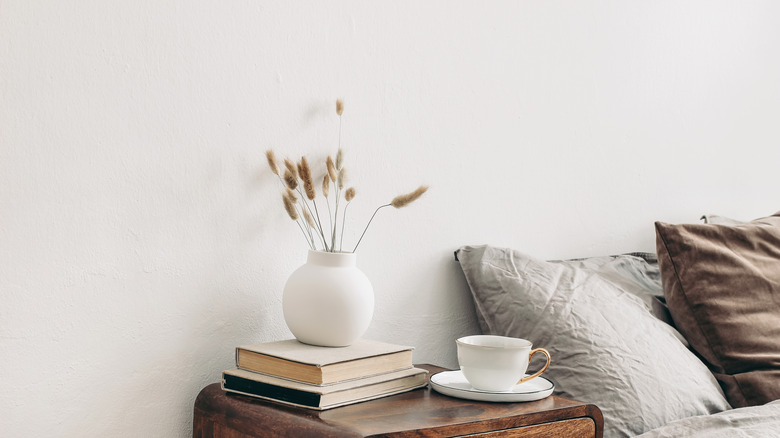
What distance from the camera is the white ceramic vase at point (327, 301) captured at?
108 centimetres

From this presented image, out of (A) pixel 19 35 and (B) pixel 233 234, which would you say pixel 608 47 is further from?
(A) pixel 19 35

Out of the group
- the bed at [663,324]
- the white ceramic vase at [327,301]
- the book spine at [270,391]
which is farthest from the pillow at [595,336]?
the book spine at [270,391]

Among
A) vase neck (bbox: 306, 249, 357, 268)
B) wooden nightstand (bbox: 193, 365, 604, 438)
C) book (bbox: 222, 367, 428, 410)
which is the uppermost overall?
vase neck (bbox: 306, 249, 357, 268)

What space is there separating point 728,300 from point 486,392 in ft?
2.14

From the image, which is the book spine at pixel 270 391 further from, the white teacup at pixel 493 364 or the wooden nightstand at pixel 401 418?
the white teacup at pixel 493 364

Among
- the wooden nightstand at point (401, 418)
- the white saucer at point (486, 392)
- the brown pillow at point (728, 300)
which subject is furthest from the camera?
the brown pillow at point (728, 300)

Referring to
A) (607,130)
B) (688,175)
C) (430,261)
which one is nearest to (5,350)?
(430,261)

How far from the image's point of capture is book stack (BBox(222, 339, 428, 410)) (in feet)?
3.20

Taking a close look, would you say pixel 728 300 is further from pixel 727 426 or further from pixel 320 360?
pixel 320 360

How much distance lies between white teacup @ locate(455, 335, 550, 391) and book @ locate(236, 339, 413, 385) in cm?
10

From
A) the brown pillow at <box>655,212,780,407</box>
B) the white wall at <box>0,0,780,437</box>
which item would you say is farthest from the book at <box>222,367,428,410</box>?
the brown pillow at <box>655,212,780,407</box>

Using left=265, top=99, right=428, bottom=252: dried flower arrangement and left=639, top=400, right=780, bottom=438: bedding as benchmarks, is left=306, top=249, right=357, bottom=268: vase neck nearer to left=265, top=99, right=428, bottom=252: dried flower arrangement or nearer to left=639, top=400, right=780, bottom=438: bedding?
left=265, top=99, right=428, bottom=252: dried flower arrangement

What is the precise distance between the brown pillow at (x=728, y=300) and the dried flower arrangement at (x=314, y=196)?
0.60 m

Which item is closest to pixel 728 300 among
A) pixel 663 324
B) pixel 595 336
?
pixel 663 324
